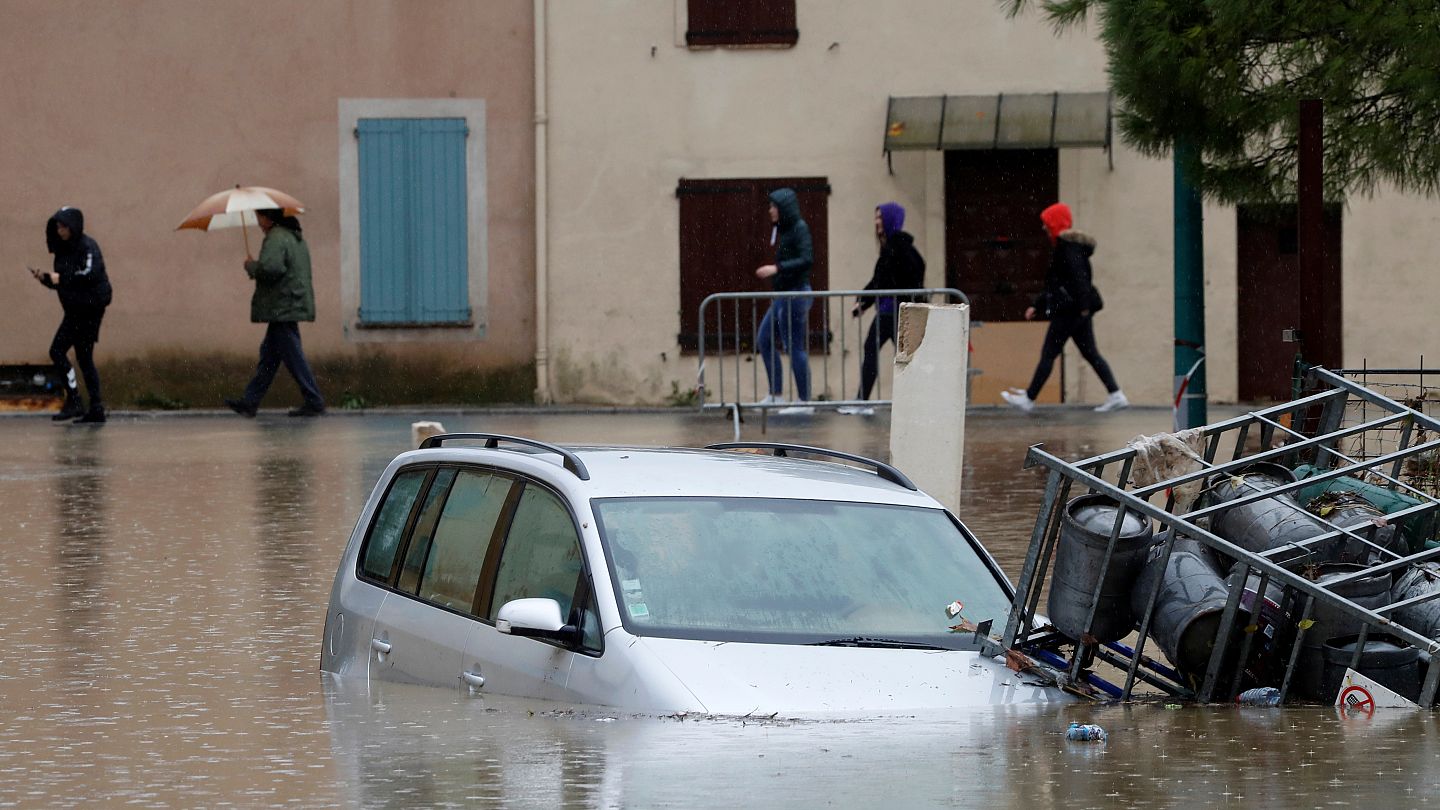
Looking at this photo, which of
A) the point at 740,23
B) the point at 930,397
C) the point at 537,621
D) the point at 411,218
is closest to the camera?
the point at 537,621

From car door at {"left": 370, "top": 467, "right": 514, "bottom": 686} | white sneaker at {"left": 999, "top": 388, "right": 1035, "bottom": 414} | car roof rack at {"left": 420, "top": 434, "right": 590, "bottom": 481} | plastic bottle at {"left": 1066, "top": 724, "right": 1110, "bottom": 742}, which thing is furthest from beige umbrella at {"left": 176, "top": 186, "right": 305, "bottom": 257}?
plastic bottle at {"left": 1066, "top": 724, "right": 1110, "bottom": 742}

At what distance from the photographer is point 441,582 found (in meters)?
6.85

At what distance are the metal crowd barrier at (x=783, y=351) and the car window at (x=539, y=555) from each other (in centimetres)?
1021

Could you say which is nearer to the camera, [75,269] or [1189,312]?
[1189,312]

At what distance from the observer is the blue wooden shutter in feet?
78.5

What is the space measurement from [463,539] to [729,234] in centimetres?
1715

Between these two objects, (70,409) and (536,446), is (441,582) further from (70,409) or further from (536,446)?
(70,409)

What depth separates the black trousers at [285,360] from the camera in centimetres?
2122

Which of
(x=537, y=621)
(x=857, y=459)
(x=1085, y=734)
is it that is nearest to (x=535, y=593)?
(x=537, y=621)

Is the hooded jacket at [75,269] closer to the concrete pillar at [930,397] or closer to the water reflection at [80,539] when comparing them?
the water reflection at [80,539]

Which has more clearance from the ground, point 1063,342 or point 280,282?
point 280,282

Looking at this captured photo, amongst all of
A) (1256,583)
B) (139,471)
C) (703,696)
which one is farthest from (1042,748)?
(139,471)

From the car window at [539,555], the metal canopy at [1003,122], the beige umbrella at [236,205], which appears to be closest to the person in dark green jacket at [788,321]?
the metal canopy at [1003,122]

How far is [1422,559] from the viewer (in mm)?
6324
